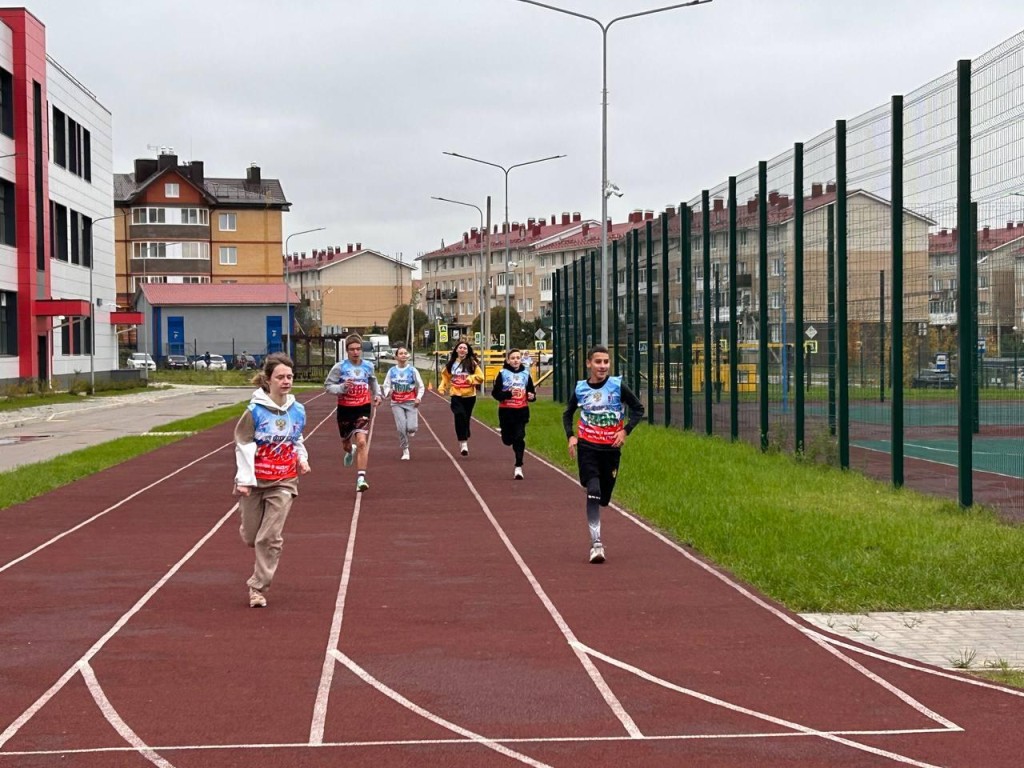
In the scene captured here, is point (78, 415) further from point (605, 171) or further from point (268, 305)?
point (268, 305)

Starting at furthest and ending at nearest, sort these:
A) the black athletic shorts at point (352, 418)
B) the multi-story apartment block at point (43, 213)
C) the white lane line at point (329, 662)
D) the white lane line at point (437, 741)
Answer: the multi-story apartment block at point (43, 213) < the black athletic shorts at point (352, 418) < the white lane line at point (329, 662) < the white lane line at point (437, 741)

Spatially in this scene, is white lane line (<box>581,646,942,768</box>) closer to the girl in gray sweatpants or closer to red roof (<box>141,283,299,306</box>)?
the girl in gray sweatpants

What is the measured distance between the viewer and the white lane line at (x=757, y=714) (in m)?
6.43

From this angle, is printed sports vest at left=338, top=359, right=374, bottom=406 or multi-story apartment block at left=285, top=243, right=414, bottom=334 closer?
printed sports vest at left=338, top=359, right=374, bottom=406

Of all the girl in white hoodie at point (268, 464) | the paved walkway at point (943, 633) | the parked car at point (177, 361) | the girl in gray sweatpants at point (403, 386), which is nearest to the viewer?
the paved walkway at point (943, 633)

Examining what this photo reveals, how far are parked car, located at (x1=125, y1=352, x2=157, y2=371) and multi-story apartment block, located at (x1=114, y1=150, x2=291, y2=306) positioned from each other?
1423cm

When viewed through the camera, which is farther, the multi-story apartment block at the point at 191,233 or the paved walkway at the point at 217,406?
the multi-story apartment block at the point at 191,233

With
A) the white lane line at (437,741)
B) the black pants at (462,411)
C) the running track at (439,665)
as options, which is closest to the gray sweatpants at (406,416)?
the black pants at (462,411)

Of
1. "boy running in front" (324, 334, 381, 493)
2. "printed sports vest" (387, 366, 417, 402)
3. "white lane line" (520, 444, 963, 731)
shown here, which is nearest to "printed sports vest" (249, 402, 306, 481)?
"white lane line" (520, 444, 963, 731)

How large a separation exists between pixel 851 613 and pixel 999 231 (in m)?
6.10

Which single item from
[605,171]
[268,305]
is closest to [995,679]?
[605,171]

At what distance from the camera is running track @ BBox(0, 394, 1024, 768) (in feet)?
21.6

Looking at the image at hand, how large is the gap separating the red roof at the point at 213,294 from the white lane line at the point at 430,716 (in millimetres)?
83906

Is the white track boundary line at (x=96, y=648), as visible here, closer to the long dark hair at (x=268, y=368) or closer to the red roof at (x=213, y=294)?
the long dark hair at (x=268, y=368)
